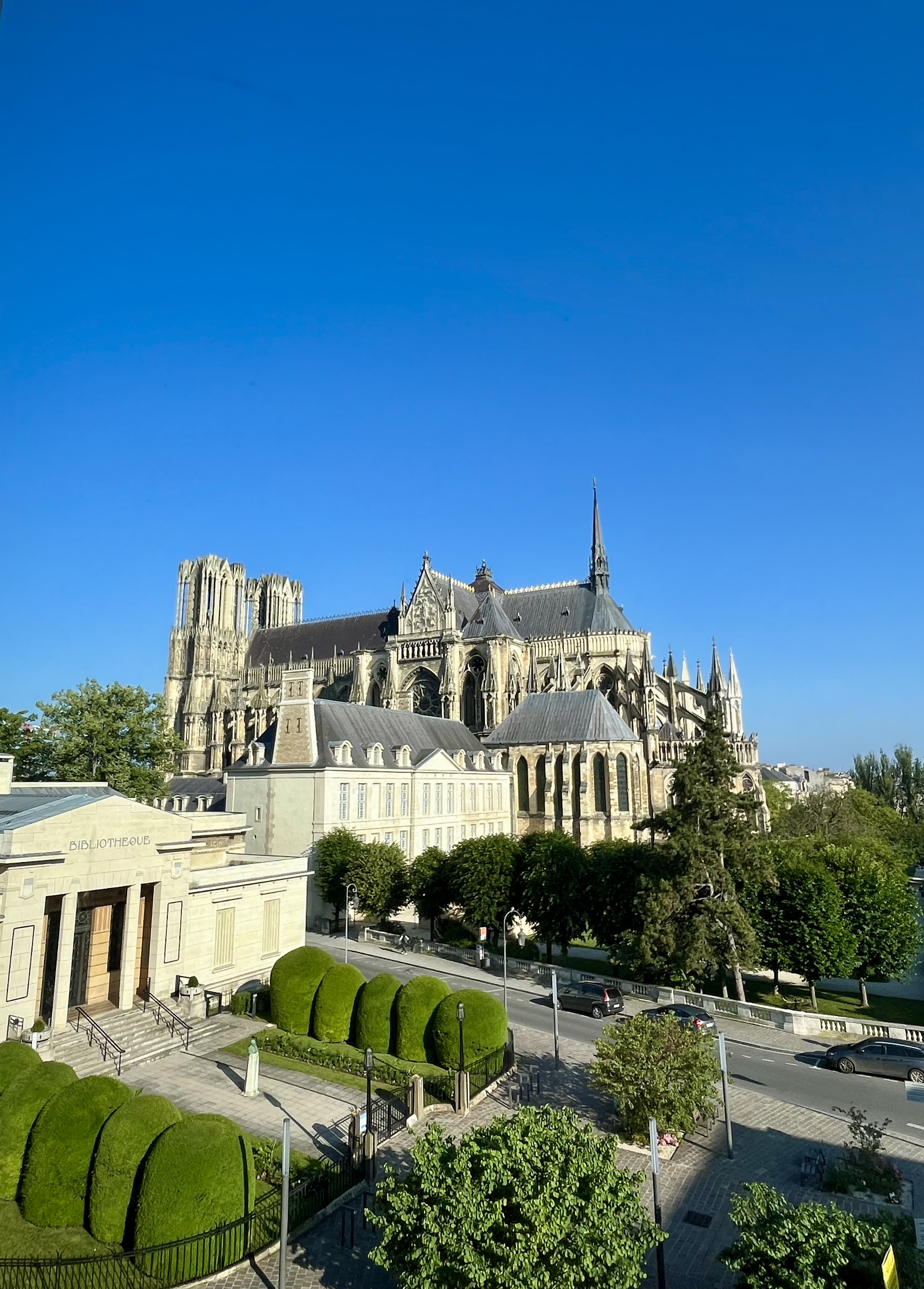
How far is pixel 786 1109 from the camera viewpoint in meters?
20.6

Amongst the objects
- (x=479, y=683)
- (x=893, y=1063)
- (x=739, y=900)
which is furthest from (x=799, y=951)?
(x=479, y=683)

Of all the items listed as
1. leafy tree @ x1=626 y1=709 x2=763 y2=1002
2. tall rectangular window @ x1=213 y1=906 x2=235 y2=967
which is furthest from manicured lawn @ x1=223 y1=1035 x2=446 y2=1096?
leafy tree @ x1=626 y1=709 x2=763 y2=1002

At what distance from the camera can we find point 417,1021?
72.6 feet

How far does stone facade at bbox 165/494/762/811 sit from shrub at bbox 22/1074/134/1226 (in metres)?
43.1

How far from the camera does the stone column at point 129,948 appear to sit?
23672 mm

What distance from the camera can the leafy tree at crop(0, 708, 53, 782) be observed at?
4122 cm

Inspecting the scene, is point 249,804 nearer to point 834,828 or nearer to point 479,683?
point 479,683

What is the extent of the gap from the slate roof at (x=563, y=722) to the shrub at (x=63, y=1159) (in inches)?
2028

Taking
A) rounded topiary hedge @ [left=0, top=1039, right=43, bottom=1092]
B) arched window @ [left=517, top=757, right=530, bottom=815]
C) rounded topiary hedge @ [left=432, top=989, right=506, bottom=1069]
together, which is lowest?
rounded topiary hedge @ [left=432, top=989, right=506, bottom=1069]

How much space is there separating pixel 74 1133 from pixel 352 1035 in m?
11.1

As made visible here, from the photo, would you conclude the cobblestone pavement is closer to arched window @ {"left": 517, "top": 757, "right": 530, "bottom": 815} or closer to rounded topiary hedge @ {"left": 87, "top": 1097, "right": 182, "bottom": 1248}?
rounded topiary hedge @ {"left": 87, "top": 1097, "right": 182, "bottom": 1248}

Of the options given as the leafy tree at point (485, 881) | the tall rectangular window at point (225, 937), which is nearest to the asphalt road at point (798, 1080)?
the tall rectangular window at point (225, 937)

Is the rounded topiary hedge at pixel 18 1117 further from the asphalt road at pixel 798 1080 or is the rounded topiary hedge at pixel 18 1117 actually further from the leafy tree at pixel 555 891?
the leafy tree at pixel 555 891

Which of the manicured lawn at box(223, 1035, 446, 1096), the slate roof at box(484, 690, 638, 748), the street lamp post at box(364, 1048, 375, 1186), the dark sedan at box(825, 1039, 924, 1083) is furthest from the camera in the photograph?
the slate roof at box(484, 690, 638, 748)
